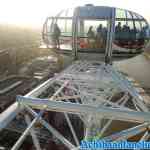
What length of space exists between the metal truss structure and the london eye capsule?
521 mm

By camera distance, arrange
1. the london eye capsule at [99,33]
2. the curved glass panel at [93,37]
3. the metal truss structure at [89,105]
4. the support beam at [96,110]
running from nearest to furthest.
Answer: the support beam at [96,110] < the metal truss structure at [89,105] < the london eye capsule at [99,33] < the curved glass panel at [93,37]

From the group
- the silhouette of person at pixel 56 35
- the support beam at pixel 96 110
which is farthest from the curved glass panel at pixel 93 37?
the support beam at pixel 96 110

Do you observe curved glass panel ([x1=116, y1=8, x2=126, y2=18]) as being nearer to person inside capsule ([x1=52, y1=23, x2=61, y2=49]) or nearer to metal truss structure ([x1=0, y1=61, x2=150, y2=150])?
metal truss structure ([x1=0, y1=61, x2=150, y2=150])

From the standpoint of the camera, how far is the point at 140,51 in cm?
898

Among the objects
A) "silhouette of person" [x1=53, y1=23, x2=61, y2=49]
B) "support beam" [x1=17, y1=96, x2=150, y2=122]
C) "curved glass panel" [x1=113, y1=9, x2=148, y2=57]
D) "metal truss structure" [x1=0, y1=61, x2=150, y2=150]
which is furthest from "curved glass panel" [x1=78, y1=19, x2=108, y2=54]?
"support beam" [x1=17, y1=96, x2=150, y2=122]

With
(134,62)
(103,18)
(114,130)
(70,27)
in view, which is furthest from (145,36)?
(134,62)

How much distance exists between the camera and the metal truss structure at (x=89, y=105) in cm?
380

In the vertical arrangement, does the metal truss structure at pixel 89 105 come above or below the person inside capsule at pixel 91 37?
below

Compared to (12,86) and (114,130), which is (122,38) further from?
(12,86)

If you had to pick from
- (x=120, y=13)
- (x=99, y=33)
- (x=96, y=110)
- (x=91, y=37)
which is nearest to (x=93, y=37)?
(x=91, y=37)

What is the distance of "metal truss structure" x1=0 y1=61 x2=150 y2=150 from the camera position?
12.5 feet

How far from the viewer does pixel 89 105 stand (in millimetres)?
4027

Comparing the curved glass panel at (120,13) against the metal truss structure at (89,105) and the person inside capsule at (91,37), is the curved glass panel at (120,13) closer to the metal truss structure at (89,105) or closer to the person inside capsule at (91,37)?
the person inside capsule at (91,37)

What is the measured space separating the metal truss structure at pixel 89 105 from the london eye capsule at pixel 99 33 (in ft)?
1.71
